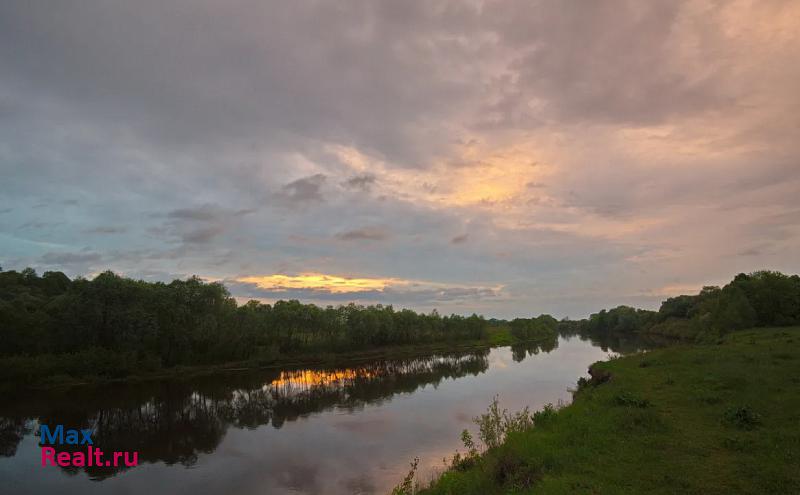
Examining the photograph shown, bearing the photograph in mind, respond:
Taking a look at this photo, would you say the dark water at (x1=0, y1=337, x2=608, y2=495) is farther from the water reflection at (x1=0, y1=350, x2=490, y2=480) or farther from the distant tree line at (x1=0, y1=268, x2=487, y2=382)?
the distant tree line at (x1=0, y1=268, x2=487, y2=382)

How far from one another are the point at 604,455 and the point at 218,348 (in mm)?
69835

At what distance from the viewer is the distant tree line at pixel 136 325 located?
181 feet

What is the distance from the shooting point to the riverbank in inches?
1955

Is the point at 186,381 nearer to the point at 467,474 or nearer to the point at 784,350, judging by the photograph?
the point at 467,474

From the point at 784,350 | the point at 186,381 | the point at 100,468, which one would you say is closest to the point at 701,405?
the point at 784,350

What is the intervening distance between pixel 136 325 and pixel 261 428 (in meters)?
35.5

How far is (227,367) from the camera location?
6975cm

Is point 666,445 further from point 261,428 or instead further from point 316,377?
point 316,377

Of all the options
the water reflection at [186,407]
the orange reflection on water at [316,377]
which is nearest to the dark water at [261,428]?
Answer: the water reflection at [186,407]

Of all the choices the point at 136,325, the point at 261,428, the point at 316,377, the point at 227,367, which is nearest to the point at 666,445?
the point at 261,428

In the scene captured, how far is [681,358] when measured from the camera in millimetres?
36094

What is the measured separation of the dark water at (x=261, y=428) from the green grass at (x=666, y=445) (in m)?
7.76

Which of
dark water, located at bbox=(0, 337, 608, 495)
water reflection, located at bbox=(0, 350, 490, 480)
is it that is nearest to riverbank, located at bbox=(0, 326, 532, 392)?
water reflection, located at bbox=(0, 350, 490, 480)

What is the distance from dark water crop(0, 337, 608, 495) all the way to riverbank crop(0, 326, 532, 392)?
4.05m
